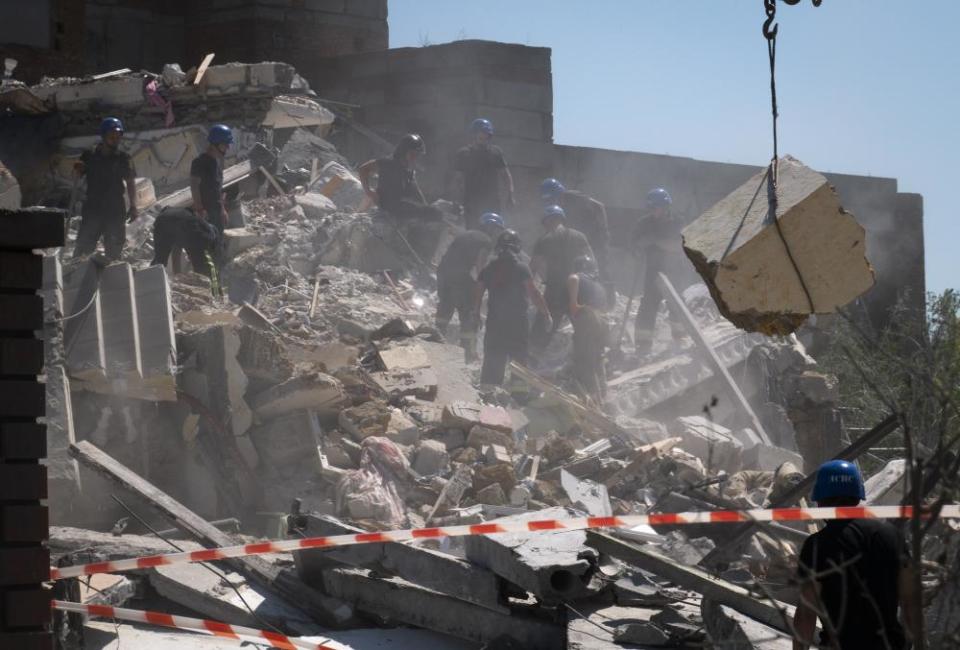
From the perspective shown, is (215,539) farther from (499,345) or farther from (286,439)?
(499,345)

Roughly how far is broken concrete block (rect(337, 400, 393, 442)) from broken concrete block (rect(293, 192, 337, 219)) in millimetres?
5233

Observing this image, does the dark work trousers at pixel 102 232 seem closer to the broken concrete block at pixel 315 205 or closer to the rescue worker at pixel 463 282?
the broken concrete block at pixel 315 205

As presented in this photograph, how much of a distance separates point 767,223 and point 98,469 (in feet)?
15.5

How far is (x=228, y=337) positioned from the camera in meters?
9.49

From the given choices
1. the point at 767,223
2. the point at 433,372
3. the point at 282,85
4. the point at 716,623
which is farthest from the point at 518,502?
the point at 282,85

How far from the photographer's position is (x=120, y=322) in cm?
937

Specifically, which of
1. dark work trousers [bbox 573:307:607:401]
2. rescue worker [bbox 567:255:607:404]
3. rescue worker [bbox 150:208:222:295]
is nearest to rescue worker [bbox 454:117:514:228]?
rescue worker [bbox 567:255:607:404]

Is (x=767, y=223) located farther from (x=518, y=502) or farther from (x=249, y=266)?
(x=249, y=266)

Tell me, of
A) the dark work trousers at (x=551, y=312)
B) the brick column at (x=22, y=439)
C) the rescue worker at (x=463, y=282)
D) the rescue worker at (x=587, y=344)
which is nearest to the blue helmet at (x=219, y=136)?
the rescue worker at (x=463, y=282)

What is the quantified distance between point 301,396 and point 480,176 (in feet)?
18.8

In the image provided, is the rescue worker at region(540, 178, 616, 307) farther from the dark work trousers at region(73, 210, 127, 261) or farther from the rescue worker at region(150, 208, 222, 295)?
the dark work trousers at region(73, 210, 127, 261)

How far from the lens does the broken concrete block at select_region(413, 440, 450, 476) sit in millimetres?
9773

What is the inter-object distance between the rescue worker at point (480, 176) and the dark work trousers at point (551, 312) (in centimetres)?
226

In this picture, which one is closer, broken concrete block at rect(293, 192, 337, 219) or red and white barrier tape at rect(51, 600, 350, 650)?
red and white barrier tape at rect(51, 600, 350, 650)
